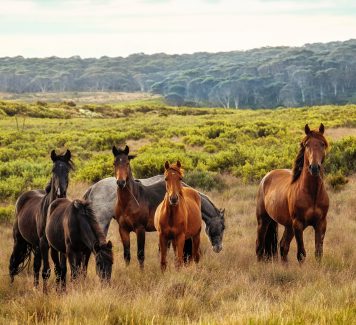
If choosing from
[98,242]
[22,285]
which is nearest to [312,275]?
[98,242]

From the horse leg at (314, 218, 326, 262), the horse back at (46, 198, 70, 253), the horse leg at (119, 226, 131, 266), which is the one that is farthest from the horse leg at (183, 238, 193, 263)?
the horse back at (46, 198, 70, 253)

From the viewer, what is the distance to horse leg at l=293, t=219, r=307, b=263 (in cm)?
785

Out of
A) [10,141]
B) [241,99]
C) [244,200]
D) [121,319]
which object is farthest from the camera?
[241,99]

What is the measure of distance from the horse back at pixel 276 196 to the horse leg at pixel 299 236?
0.30 m

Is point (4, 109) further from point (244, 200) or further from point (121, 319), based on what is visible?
point (121, 319)

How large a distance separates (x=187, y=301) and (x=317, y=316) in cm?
170

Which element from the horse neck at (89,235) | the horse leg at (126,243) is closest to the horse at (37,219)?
the horse neck at (89,235)

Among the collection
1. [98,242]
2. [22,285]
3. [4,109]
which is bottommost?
[22,285]

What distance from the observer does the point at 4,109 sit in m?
54.1

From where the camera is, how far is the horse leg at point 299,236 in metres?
7.85

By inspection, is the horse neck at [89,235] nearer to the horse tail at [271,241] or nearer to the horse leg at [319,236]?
the horse leg at [319,236]

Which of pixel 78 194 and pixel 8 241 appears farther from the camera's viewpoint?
pixel 78 194

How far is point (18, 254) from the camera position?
8.18 meters

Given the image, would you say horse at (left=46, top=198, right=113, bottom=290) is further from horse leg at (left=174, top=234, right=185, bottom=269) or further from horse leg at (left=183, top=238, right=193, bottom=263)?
horse leg at (left=183, top=238, right=193, bottom=263)
